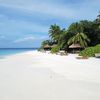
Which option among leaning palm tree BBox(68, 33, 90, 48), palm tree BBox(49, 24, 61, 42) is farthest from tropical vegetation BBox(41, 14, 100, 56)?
palm tree BBox(49, 24, 61, 42)

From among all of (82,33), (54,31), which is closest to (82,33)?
(82,33)

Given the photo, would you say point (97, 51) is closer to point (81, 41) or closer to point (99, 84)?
point (81, 41)

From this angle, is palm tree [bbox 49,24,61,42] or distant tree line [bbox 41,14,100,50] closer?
distant tree line [bbox 41,14,100,50]

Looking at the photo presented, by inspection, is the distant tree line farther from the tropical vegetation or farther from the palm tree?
the palm tree

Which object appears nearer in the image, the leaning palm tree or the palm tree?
the leaning palm tree

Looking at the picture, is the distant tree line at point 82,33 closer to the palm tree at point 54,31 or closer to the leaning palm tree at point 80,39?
the leaning palm tree at point 80,39

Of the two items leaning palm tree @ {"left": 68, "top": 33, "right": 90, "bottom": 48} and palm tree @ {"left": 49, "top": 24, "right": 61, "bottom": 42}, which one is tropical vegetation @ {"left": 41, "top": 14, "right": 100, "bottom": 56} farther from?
palm tree @ {"left": 49, "top": 24, "right": 61, "bottom": 42}

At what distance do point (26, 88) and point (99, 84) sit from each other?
2.87 meters

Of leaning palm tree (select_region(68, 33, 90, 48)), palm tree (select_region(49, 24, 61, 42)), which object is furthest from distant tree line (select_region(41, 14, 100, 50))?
palm tree (select_region(49, 24, 61, 42))

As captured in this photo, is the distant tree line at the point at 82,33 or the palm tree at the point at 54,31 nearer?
the distant tree line at the point at 82,33

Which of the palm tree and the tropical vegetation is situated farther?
the palm tree

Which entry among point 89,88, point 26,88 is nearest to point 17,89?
point 26,88

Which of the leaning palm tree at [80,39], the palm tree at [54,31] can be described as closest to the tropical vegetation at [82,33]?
the leaning palm tree at [80,39]

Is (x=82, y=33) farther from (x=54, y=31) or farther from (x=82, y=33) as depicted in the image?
(x=54, y=31)
